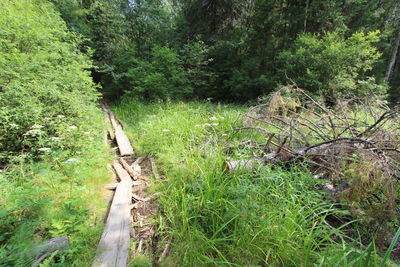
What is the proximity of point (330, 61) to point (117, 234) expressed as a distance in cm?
801

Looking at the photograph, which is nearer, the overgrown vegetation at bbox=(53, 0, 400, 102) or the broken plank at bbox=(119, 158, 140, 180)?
the broken plank at bbox=(119, 158, 140, 180)

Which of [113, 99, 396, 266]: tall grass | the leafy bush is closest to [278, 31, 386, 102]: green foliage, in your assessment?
[113, 99, 396, 266]: tall grass

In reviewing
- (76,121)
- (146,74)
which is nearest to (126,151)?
(76,121)

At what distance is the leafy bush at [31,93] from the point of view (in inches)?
99.3

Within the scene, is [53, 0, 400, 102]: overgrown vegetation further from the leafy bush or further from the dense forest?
the leafy bush

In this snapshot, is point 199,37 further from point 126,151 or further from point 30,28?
point 126,151

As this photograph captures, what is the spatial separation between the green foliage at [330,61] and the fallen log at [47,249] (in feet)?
24.0

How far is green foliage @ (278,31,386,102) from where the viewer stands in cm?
603

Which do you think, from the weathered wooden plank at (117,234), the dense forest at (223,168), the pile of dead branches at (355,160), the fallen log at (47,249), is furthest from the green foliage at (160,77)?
the fallen log at (47,249)

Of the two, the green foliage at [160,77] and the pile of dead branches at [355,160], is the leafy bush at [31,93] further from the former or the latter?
the green foliage at [160,77]

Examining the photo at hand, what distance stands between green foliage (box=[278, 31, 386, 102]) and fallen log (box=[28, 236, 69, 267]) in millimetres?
7317

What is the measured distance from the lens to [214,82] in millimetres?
10016

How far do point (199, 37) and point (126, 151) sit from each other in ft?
25.2

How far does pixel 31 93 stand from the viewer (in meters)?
2.94
